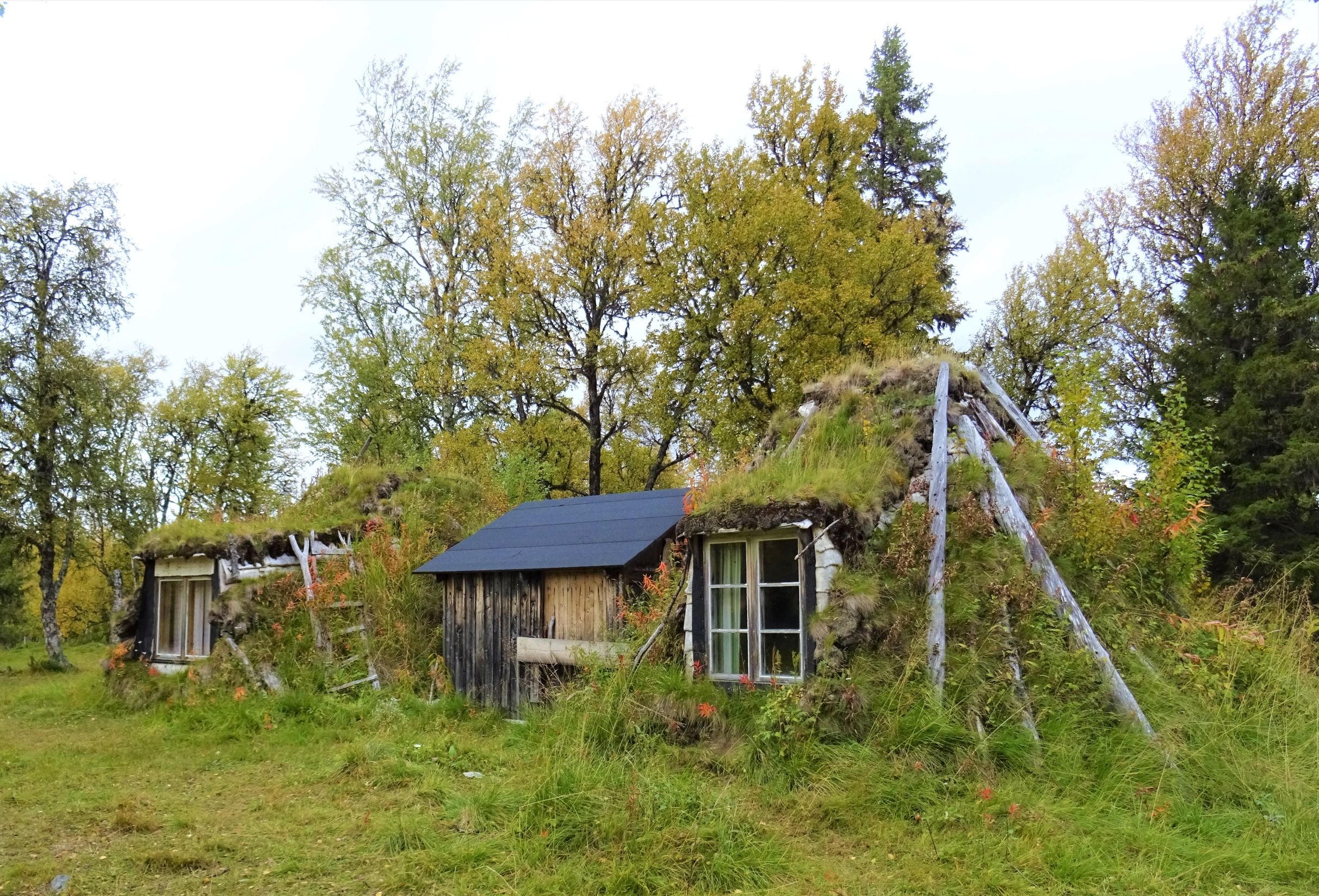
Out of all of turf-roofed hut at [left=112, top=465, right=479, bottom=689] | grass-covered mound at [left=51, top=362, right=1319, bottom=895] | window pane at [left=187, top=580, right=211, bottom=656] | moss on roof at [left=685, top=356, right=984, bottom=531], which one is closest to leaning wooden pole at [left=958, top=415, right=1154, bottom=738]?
grass-covered mound at [left=51, top=362, right=1319, bottom=895]

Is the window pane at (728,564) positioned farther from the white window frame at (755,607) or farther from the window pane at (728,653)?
the window pane at (728,653)

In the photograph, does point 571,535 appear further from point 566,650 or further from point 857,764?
point 857,764

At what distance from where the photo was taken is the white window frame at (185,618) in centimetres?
1343

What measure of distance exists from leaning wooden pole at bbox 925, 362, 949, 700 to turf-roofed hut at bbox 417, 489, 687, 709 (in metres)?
3.12

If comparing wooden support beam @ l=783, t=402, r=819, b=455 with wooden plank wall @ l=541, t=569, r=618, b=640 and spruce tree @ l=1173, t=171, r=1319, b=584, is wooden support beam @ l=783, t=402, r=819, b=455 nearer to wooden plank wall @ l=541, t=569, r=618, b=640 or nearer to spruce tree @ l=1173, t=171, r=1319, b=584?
wooden plank wall @ l=541, t=569, r=618, b=640

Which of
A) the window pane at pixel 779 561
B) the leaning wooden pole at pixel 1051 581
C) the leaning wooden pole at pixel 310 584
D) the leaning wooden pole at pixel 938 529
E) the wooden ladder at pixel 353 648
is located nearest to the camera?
the leaning wooden pole at pixel 1051 581

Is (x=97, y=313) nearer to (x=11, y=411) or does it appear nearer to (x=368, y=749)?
(x=11, y=411)

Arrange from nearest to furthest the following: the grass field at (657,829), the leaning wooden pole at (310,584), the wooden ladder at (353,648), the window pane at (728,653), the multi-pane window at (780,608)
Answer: the grass field at (657,829)
the multi-pane window at (780,608)
the window pane at (728,653)
the wooden ladder at (353,648)
the leaning wooden pole at (310,584)

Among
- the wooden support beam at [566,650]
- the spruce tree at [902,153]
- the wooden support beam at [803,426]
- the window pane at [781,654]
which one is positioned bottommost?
the wooden support beam at [566,650]

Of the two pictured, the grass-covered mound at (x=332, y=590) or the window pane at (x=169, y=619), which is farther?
the window pane at (x=169, y=619)

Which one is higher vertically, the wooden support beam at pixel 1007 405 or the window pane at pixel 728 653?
the wooden support beam at pixel 1007 405

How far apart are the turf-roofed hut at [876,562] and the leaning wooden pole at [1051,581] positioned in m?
0.01

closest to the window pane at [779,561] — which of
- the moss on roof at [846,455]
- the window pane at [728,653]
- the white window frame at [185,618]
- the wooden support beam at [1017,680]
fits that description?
the moss on roof at [846,455]

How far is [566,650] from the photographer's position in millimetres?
9789
